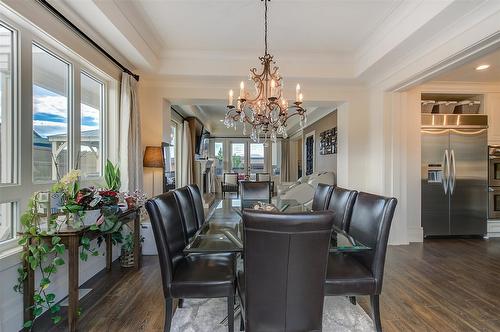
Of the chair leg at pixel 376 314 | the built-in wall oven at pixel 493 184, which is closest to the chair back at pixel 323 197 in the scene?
the chair leg at pixel 376 314

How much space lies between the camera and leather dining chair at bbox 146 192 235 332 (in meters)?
1.73

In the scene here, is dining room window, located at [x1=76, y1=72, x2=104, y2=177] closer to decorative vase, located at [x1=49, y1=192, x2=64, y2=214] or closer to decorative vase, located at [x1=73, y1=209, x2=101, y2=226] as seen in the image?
decorative vase, located at [x1=49, y1=192, x2=64, y2=214]

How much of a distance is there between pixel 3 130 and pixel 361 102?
15.1ft

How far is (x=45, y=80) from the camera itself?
7.81ft

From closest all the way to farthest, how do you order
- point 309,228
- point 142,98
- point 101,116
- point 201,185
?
1. point 309,228
2. point 101,116
3. point 142,98
4. point 201,185

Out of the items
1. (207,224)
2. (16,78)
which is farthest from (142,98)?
(207,224)

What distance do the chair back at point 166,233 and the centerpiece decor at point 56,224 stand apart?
69 cm

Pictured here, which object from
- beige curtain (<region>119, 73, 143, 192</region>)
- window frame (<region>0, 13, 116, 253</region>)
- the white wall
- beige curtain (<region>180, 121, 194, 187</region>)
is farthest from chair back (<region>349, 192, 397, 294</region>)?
beige curtain (<region>180, 121, 194, 187</region>)

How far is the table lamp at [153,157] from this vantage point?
388 cm

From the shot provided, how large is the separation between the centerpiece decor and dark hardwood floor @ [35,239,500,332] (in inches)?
12.2

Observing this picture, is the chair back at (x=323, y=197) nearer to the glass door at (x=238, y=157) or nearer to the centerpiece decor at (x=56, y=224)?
the centerpiece decor at (x=56, y=224)

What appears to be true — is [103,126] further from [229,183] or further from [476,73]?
[229,183]

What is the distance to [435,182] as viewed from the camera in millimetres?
4441

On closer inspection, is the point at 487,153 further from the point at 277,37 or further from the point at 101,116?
the point at 101,116
